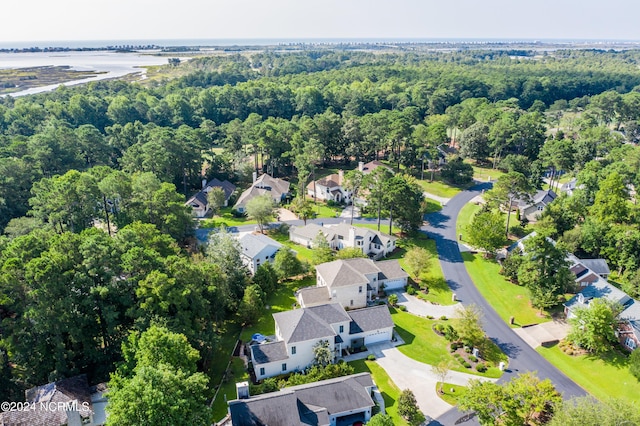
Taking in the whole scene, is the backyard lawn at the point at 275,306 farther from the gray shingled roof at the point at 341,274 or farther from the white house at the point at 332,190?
the white house at the point at 332,190

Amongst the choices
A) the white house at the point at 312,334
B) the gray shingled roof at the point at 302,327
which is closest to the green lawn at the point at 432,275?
the white house at the point at 312,334

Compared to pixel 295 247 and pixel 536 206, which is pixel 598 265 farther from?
pixel 295 247

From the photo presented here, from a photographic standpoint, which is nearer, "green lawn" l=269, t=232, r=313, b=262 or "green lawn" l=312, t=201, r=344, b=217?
"green lawn" l=269, t=232, r=313, b=262

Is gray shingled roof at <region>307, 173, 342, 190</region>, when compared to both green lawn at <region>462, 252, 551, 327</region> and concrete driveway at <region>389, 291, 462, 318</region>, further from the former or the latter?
concrete driveway at <region>389, 291, 462, 318</region>

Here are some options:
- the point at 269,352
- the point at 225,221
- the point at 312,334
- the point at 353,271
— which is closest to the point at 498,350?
the point at 353,271

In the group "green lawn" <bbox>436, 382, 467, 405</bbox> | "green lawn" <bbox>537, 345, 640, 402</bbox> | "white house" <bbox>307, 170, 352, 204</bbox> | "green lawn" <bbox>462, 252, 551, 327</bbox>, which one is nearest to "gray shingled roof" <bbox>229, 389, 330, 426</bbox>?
"green lawn" <bbox>436, 382, 467, 405</bbox>

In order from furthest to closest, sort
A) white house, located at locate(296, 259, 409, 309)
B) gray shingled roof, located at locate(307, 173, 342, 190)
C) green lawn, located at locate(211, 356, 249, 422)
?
gray shingled roof, located at locate(307, 173, 342, 190), white house, located at locate(296, 259, 409, 309), green lawn, located at locate(211, 356, 249, 422)

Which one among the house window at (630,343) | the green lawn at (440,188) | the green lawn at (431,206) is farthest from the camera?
the green lawn at (440,188)
